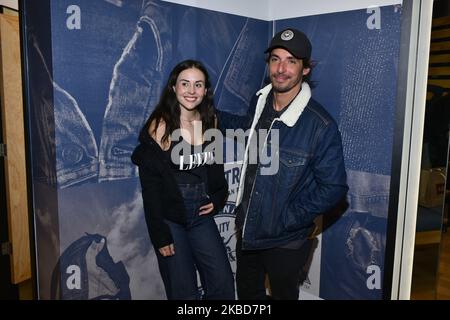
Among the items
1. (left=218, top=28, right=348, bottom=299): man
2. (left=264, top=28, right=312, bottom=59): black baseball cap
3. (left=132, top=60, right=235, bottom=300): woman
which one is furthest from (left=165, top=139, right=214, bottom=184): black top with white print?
(left=264, top=28, right=312, bottom=59): black baseball cap

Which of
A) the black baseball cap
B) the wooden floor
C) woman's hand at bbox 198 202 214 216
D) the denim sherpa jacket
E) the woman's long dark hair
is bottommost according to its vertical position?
the wooden floor

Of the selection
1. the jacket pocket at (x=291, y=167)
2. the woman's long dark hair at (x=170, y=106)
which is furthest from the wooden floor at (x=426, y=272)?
the woman's long dark hair at (x=170, y=106)

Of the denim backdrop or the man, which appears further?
the man

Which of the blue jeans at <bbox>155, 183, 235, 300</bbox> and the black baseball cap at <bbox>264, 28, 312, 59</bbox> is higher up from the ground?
the black baseball cap at <bbox>264, 28, 312, 59</bbox>

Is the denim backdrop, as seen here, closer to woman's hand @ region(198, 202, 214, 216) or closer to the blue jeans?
the blue jeans

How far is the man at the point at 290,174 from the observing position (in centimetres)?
199

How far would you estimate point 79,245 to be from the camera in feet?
6.36

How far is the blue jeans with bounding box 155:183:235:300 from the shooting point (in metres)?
2.11

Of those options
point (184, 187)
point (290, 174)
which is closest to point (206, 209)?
point (184, 187)

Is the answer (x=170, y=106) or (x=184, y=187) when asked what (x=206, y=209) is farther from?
(x=170, y=106)
